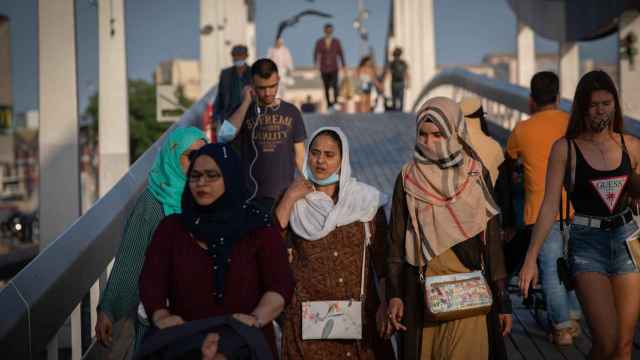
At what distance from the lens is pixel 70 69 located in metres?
10.1

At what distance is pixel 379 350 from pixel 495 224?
84cm

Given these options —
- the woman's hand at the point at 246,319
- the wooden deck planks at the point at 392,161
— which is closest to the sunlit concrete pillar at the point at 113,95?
the wooden deck planks at the point at 392,161

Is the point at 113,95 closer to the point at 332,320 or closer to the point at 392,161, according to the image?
the point at 392,161

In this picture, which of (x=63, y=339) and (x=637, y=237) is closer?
(x=637, y=237)

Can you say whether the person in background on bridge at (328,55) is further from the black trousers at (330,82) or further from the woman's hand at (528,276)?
the woman's hand at (528,276)

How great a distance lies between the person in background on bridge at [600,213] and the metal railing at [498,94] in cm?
467

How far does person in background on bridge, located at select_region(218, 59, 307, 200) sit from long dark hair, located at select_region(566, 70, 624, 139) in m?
2.55

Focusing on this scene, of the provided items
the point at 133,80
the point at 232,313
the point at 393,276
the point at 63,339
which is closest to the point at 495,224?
the point at 393,276

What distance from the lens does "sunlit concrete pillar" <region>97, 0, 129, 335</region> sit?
16047 millimetres

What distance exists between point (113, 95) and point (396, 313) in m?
12.2

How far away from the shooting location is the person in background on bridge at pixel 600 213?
4.70 metres

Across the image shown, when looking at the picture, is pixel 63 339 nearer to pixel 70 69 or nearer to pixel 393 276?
pixel 70 69

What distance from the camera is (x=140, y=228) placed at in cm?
463

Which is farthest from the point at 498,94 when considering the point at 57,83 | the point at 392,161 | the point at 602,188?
the point at 602,188
